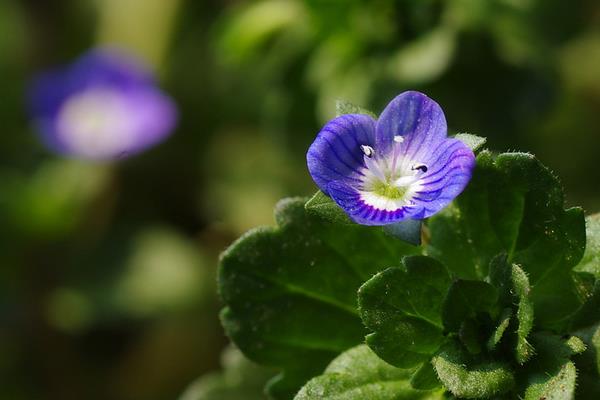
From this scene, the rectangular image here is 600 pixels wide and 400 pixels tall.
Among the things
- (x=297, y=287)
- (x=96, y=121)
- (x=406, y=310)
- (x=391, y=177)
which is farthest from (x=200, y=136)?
(x=406, y=310)

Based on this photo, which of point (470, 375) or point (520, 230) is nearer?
point (470, 375)

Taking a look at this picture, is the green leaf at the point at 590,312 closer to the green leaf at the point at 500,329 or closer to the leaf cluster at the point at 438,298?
the leaf cluster at the point at 438,298

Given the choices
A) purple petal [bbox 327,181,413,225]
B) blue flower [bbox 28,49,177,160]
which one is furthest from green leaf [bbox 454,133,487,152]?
blue flower [bbox 28,49,177,160]

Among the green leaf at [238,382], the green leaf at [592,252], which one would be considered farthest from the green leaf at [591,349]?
the green leaf at [238,382]

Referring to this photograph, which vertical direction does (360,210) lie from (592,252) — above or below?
above

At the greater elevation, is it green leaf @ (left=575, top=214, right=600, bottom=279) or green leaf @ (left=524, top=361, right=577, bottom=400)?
green leaf @ (left=575, top=214, right=600, bottom=279)

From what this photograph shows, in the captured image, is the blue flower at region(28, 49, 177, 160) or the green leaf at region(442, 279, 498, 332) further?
the blue flower at region(28, 49, 177, 160)

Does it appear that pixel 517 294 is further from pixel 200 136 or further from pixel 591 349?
pixel 200 136

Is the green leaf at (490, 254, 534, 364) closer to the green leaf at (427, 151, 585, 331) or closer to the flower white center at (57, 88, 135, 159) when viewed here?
the green leaf at (427, 151, 585, 331)
